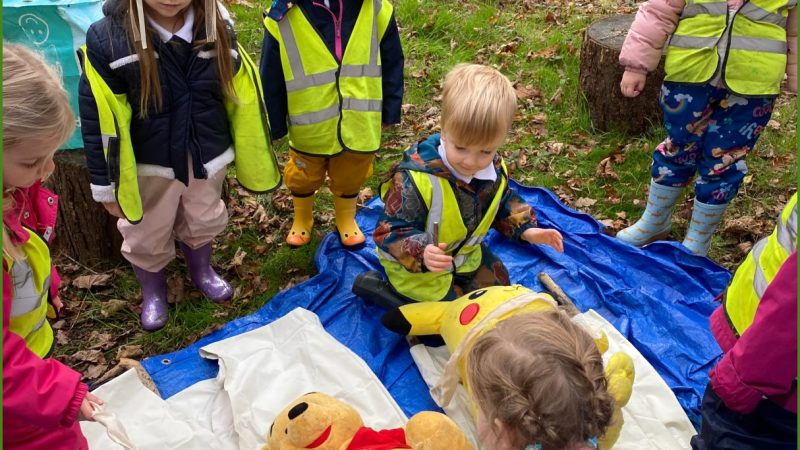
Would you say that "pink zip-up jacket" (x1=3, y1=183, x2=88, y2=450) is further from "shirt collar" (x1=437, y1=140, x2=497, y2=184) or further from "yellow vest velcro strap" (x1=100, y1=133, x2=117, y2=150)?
"shirt collar" (x1=437, y1=140, x2=497, y2=184)

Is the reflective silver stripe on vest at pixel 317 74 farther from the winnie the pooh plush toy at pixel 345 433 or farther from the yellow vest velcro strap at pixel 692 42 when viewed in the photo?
the winnie the pooh plush toy at pixel 345 433

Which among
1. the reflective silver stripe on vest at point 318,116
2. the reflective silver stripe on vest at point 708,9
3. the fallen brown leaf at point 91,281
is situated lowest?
the fallen brown leaf at point 91,281

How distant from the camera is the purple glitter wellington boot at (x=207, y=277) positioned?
3.51 metres

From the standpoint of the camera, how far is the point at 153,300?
3426 millimetres

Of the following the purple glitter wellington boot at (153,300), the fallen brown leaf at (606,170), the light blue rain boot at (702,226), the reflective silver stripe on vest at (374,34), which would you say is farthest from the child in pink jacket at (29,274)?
the fallen brown leaf at (606,170)

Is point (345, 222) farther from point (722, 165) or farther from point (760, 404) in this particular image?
point (760, 404)

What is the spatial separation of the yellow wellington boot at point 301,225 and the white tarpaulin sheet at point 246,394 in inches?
31.4

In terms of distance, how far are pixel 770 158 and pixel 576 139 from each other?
1339mm

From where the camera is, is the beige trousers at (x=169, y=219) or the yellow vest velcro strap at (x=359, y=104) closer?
the beige trousers at (x=169, y=219)

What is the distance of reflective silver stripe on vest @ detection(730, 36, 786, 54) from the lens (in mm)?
3229

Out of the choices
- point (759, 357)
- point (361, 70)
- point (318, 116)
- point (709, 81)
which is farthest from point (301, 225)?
point (759, 357)

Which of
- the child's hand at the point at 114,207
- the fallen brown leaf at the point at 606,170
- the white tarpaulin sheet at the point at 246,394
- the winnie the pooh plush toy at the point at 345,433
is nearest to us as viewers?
the winnie the pooh plush toy at the point at 345,433

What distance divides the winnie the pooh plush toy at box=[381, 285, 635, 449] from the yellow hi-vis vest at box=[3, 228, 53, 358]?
1.49 m

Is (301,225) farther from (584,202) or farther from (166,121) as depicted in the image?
(584,202)
